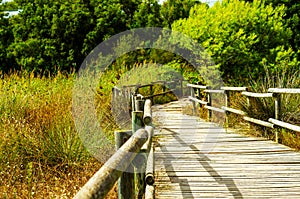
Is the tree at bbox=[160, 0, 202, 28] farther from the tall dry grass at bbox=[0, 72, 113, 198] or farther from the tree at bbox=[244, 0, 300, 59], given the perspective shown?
the tall dry grass at bbox=[0, 72, 113, 198]

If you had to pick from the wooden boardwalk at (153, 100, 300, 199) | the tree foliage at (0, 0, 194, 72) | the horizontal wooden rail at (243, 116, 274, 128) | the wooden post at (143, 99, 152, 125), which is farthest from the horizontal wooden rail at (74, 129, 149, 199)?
the tree foliage at (0, 0, 194, 72)

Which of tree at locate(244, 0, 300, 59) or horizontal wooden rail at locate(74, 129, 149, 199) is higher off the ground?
tree at locate(244, 0, 300, 59)

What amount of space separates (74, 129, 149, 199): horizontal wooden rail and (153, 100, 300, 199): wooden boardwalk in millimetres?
2065

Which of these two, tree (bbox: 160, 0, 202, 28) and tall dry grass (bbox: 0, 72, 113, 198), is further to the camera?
tree (bbox: 160, 0, 202, 28)

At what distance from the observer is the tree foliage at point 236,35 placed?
15609mm

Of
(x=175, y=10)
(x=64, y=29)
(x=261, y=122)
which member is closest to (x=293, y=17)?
(x=175, y=10)

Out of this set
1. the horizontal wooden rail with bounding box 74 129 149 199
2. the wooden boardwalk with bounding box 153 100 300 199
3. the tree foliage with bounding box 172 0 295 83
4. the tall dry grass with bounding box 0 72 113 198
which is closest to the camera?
the horizontal wooden rail with bounding box 74 129 149 199

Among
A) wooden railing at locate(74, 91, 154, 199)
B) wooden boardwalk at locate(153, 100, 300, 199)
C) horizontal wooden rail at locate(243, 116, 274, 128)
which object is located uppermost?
wooden railing at locate(74, 91, 154, 199)

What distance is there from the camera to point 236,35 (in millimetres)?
15609

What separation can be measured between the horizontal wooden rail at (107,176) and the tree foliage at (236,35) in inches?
518

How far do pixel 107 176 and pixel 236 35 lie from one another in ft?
47.6

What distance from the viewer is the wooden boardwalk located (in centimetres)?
425

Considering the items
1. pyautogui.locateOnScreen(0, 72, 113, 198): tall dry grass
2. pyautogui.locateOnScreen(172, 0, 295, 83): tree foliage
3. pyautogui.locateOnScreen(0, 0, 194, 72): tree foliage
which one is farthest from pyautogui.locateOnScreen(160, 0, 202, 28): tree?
pyautogui.locateOnScreen(0, 72, 113, 198): tall dry grass

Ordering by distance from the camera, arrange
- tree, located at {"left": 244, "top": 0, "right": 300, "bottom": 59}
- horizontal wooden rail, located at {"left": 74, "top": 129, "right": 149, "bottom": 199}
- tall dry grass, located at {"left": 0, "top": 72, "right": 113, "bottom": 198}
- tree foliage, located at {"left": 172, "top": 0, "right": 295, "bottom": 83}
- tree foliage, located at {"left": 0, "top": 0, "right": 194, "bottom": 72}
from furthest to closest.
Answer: tree foliage, located at {"left": 0, "top": 0, "right": 194, "bottom": 72} → tree, located at {"left": 244, "top": 0, "right": 300, "bottom": 59} → tree foliage, located at {"left": 172, "top": 0, "right": 295, "bottom": 83} → tall dry grass, located at {"left": 0, "top": 72, "right": 113, "bottom": 198} → horizontal wooden rail, located at {"left": 74, "top": 129, "right": 149, "bottom": 199}
